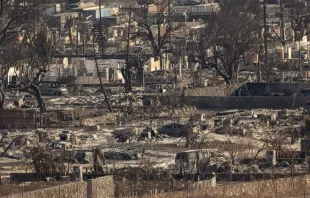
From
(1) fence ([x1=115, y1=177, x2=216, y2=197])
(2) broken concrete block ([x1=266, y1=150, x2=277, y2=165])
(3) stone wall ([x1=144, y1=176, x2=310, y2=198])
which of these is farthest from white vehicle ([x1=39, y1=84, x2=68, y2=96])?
(1) fence ([x1=115, y1=177, x2=216, y2=197])

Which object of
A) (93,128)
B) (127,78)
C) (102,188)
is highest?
(127,78)

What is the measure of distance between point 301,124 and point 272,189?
1065 cm

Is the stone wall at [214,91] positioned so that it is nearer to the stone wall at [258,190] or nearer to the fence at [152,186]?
the stone wall at [258,190]

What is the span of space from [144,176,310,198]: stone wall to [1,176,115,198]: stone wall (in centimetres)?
91

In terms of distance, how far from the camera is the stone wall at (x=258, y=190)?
23.3m

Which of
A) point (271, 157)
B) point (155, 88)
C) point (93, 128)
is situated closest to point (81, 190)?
point (271, 157)

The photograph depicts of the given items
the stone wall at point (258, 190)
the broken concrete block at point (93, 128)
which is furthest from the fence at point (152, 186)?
the broken concrete block at point (93, 128)

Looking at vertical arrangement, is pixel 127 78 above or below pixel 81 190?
above

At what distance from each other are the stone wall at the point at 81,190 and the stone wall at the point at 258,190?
3.00 ft

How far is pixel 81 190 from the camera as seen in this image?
23094 millimetres

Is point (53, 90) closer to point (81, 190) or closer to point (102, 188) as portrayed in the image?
point (102, 188)

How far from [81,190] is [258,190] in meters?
2.67

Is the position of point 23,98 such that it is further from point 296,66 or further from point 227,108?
point 296,66

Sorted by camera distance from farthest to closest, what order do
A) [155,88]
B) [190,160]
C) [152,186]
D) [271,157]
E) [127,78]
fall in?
[127,78]
[155,88]
[271,157]
[190,160]
[152,186]
